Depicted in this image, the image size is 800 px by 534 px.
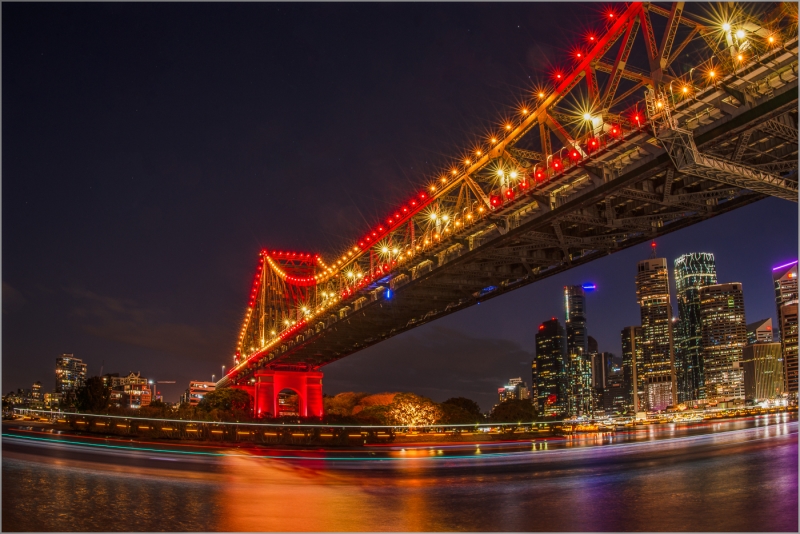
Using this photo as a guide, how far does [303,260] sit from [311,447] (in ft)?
299

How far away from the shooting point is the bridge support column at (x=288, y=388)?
103062mm

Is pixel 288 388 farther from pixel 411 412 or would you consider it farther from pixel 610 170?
pixel 610 170

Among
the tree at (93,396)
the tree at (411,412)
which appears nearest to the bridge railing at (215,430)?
the tree at (93,396)

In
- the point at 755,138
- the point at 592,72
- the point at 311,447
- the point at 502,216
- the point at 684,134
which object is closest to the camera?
the point at 684,134

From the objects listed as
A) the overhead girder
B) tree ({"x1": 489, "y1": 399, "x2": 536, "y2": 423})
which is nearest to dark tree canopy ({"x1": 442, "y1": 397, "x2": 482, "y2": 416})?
tree ({"x1": 489, "y1": 399, "x2": 536, "y2": 423})

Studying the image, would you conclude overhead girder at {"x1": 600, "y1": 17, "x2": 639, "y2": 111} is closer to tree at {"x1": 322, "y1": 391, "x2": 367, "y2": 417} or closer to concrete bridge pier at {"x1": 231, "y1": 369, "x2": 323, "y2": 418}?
concrete bridge pier at {"x1": 231, "y1": 369, "x2": 323, "y2": 418}

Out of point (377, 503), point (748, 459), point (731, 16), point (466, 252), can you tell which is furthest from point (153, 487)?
point (466, 252)

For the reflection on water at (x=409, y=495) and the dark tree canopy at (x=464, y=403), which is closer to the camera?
the reflection on water at (x=409, y=495)

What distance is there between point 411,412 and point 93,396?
32.2 m

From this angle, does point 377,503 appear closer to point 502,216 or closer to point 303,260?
point 502,216

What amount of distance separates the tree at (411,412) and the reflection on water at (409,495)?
4639cm

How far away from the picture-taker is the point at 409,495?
14828mm

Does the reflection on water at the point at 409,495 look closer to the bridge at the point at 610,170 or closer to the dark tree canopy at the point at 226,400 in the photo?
the bridge at the point at 610,170

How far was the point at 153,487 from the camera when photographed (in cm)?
1514
